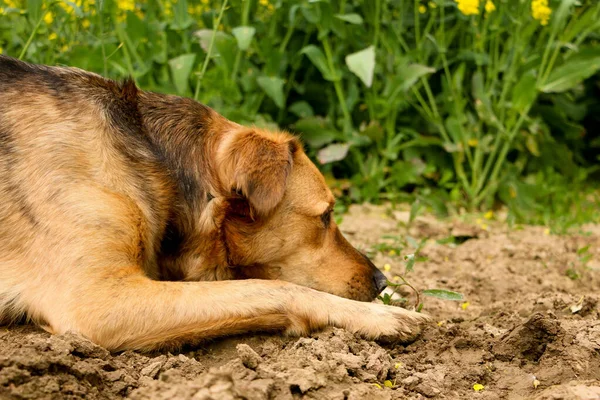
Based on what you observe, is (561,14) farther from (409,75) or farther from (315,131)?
(315,131)

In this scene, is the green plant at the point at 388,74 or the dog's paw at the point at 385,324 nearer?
the dog's paw at the point at 385,324

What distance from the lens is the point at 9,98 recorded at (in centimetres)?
352

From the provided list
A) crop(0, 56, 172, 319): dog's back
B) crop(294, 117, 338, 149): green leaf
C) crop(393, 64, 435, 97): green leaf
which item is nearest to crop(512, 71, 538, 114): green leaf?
crop(393, 64, 435, 97): green leaf

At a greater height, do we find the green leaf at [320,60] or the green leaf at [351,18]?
the green leaf at [351,18]

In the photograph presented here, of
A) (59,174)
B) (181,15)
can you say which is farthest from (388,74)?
(59,174)

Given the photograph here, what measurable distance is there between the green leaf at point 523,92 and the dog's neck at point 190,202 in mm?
3280

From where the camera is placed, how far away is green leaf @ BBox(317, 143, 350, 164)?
21.1 ft

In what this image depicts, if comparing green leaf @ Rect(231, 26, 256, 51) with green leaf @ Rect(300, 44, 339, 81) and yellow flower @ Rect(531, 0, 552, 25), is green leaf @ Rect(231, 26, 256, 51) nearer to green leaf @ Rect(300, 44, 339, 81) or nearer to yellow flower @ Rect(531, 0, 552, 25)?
green leaf @ Rect(300, 44, 339, 81)

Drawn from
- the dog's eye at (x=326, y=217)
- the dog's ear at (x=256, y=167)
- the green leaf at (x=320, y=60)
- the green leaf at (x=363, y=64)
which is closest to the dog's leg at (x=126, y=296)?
the dog's ear at (x=256, y=167)

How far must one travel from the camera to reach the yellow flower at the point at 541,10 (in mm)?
5883

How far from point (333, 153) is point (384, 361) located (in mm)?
3635

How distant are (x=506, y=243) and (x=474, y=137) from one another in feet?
4.98

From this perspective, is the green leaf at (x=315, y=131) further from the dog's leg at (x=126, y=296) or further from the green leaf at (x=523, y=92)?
the dog's leg at (x=126, y=296)

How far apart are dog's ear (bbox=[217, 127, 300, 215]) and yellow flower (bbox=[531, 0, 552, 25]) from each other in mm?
3157
